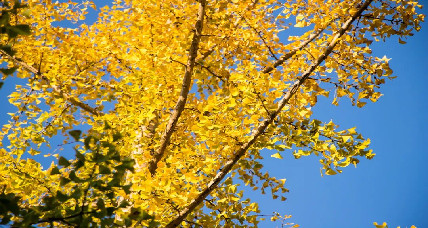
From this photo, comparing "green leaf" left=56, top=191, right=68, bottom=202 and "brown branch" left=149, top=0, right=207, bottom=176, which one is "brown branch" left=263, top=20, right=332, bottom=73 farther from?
"green leaf" left=56, top=191, right=68, bottom=202

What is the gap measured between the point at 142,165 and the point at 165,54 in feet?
4.01

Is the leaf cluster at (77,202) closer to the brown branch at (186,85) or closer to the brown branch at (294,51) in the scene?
the brown branch at (186,85)

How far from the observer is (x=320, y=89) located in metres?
2.99

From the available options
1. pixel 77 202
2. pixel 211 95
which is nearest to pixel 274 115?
pixel 211 95

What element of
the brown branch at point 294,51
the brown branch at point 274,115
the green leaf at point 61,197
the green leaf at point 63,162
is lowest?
the green leaf at point 61,197

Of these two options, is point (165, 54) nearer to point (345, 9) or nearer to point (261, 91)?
point (261, 91)

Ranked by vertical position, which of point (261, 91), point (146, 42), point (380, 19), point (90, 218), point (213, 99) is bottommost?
point (90, 218)

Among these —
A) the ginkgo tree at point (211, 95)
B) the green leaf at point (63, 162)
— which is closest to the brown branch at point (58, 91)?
the ginkgo tree at point (211, 95)

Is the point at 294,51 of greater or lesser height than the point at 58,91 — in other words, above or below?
below

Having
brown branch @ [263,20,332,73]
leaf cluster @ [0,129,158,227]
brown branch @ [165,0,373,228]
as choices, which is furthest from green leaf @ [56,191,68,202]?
brown branch @ [263,20,332,73]

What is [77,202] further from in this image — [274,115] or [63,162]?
[274,115]

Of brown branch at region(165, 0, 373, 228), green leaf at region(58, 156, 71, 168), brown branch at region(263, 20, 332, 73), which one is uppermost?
brown branch at region(263, 20, 332, 73)

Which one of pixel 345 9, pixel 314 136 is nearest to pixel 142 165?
pixel 314 136

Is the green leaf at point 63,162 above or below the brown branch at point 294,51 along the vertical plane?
below
